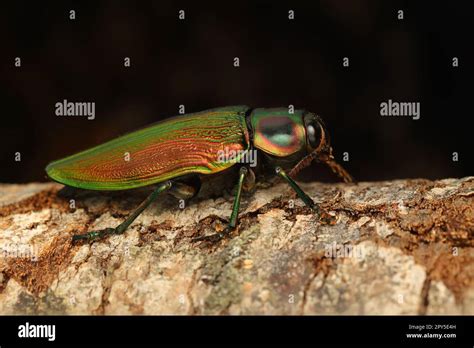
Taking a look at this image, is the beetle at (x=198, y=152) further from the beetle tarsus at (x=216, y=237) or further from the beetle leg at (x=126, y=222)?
the beetle tarsus at (x=216, y=237)

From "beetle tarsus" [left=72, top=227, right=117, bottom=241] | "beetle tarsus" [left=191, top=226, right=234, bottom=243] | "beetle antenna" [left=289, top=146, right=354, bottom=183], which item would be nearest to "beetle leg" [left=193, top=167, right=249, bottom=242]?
"beetle tarsus" [left=191, top=226, right=234, bottom=243]

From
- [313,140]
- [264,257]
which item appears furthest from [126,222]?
[313,140]

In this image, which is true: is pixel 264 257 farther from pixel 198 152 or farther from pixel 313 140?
pixel 313 140

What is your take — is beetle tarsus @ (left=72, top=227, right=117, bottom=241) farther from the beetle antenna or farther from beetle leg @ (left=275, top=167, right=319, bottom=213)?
the beetle antenna

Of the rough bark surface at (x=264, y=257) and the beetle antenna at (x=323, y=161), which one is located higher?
the beetle antenna at (x=323, y=161)

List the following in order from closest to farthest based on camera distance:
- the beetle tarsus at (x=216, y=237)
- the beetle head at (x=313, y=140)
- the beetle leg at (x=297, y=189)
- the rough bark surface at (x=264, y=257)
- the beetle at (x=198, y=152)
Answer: the rough bark surface at (x=264, y=257) < the beetle tarsus at (x=216, y=237) < the beetle leg at (x=297, y=189) < the beetle at (x=198, y=152) < the beetle head at (x=313, y=140)

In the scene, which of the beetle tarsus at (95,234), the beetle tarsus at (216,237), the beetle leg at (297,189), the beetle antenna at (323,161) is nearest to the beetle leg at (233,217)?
the beetle tarsus at (216,237)
